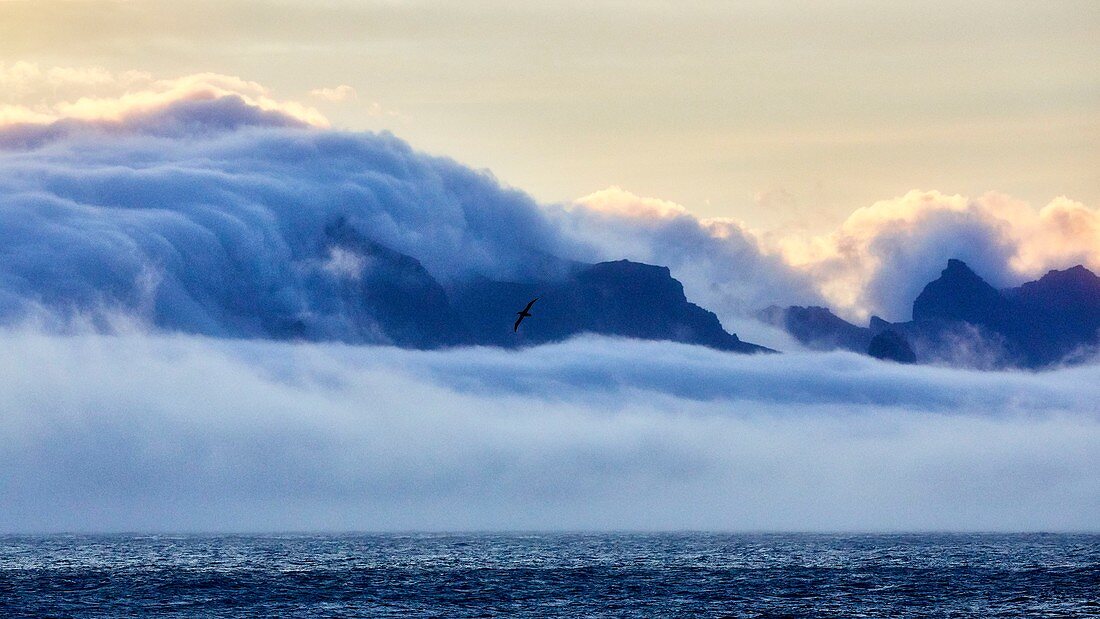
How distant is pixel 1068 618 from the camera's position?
199m
